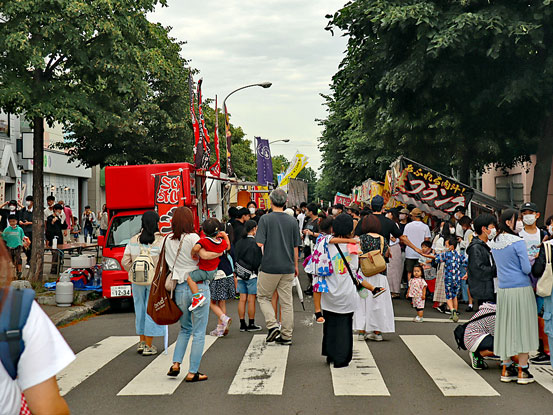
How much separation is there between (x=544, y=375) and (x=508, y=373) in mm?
517

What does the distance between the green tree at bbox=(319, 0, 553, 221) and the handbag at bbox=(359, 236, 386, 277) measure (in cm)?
629

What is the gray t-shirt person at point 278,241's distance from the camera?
8742 millimetres

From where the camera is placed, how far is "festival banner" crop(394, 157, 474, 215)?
1478cm

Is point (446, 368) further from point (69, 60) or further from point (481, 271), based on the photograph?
point (69, 60)

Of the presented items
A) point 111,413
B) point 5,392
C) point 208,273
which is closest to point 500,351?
point 208,273

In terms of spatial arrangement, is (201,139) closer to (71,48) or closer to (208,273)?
(71,48)

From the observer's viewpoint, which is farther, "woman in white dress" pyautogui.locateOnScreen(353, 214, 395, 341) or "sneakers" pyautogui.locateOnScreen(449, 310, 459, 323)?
"sneakers" pyautogui.locateOnScreen(449, 310, 459, 323)

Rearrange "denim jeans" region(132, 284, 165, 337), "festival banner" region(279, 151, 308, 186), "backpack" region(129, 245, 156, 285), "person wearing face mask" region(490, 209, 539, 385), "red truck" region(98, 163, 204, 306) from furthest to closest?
"festival banner" region(279, 151, 308, 186) < "red truck" region(98, 163, 204, 306) < "denim jeans" region(132, 284, 165, 337) < "backpack" region(129, 245, 156, 285) < "person wearing face mask" region(490, 209, 539, 385)

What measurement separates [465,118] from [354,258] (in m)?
10.2

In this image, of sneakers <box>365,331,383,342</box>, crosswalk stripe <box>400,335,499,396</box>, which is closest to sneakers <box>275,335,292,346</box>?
sneakers <box>365,331,383,342</box>


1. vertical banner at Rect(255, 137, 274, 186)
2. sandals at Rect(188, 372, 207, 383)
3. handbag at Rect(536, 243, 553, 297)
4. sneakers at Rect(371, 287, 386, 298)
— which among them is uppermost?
vertical banner at Rect(255, 137, 274, 186)

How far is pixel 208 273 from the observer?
22.9 ft

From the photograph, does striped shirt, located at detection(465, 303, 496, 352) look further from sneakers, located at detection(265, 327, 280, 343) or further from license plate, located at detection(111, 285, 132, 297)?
license plate, located at detection(111, 285, 132, 297)

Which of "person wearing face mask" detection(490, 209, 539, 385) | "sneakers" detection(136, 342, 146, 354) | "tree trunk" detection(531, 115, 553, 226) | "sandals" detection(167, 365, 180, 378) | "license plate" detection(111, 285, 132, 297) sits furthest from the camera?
"tree trunk" detection(531, 115, 553, 226)
